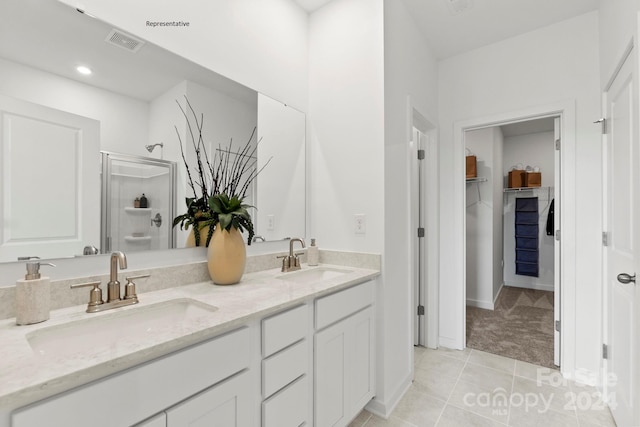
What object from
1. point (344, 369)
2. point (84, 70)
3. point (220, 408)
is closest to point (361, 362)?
point (344, 369)

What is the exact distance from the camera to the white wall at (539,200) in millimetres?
4688

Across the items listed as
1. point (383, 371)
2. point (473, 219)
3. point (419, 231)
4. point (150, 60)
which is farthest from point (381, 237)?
point (473, 219)

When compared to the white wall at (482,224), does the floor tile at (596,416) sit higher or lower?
lower

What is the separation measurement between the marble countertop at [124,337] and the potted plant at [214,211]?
0.39 feet

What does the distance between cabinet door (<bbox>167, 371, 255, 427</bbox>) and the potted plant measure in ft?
1.84

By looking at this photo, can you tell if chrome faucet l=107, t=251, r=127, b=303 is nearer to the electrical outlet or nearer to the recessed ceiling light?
the recessed ceiling light

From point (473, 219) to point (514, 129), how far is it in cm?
175

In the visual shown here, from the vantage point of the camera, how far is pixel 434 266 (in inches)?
109

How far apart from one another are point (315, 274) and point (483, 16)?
2359 millimetres

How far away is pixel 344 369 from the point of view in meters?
1.57

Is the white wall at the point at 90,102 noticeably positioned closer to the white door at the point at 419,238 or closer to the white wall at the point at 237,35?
the white wall at the point at 237,35

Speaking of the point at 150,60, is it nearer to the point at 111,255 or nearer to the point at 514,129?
the point at 111,255

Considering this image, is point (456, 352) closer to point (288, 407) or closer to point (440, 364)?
point (440, 364)

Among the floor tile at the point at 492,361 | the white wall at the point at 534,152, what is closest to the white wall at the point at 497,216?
the white wall at the point at 534,152
